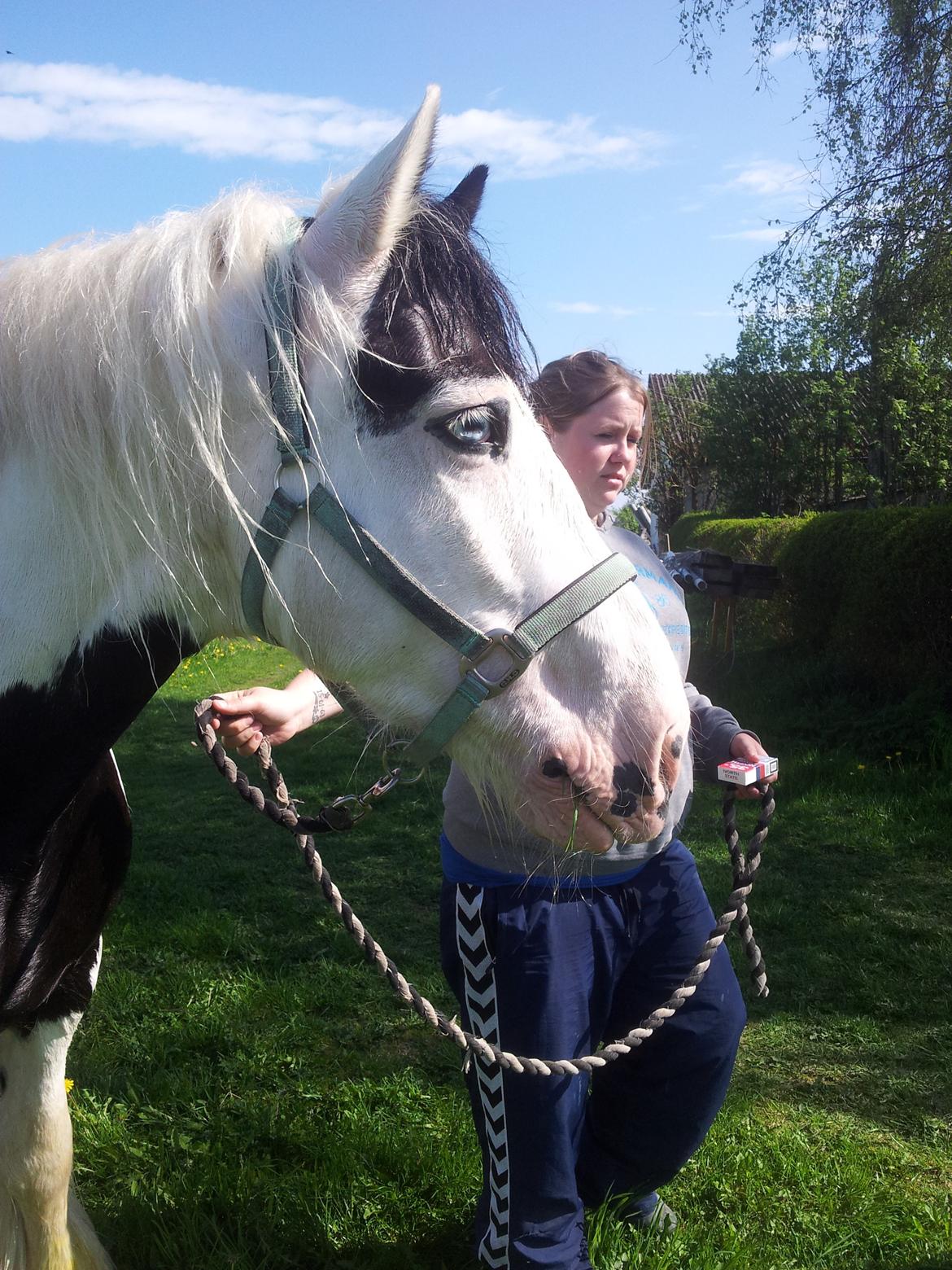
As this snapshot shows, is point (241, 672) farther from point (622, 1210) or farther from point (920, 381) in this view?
point (920, 381)

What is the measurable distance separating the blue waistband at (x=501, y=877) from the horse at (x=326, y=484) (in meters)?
0.47

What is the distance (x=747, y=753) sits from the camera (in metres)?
2.19

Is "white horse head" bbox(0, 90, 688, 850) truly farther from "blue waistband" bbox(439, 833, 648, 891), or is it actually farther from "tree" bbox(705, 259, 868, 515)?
"tree" bbox(705, 259, 868, 515)

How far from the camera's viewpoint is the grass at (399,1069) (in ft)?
7.80

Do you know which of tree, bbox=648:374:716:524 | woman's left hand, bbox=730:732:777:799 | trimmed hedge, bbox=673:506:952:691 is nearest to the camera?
woman's left hand, bbox=730:732:777:799

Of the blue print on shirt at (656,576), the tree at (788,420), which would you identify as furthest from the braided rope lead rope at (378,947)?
the tree at (788,420)

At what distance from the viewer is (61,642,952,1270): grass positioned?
238 centimetres

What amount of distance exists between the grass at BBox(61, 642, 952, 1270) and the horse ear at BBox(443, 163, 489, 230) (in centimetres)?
222

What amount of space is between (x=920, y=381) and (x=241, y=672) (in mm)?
10296

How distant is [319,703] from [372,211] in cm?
100

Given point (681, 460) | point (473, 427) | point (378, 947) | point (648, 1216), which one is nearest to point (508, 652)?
point (473, 427)

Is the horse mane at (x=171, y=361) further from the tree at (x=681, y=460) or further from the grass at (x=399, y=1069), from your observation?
the tree at (x=681, y=460)

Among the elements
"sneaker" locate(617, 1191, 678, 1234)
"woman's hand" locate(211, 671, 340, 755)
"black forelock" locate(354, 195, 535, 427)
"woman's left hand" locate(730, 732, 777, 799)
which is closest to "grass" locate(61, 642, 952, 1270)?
"sneaker" locate(617, 1191, 678, 1234)

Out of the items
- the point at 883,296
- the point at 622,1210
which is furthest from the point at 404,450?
the point at 883,296
